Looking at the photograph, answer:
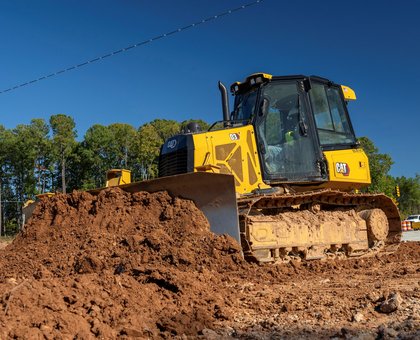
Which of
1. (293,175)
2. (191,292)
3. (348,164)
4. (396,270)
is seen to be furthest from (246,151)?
(191,292)

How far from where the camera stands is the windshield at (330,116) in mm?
9094

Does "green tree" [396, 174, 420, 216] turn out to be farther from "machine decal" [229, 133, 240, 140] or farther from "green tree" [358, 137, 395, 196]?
"machine decal" [229, 133, 240, 140]

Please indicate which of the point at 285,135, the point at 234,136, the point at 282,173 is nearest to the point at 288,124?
the point at 285,135

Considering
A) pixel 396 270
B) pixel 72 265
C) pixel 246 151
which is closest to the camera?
pixel 72 265

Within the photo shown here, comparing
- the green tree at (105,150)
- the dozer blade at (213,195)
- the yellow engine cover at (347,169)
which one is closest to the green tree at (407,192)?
the green tree at (105,150)

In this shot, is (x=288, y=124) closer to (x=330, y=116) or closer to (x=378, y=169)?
(x=330, y=116)

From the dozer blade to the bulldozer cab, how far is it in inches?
54.1

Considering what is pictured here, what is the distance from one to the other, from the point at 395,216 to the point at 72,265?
245 inches

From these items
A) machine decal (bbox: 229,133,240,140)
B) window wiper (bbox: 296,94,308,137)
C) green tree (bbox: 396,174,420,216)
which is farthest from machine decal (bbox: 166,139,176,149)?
green tree (bbox: 396,174,420,216)

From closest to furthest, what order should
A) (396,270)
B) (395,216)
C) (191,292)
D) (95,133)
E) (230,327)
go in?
A: (230,327), (191,292), (396,270), (395,216), (95,133)

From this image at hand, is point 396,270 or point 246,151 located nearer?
point 396,270

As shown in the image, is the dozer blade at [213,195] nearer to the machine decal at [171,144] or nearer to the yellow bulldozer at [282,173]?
the yellow bulldozer at [282,173]

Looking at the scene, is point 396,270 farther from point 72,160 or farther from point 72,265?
point 72,160

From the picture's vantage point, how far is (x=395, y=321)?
450 centimetres
